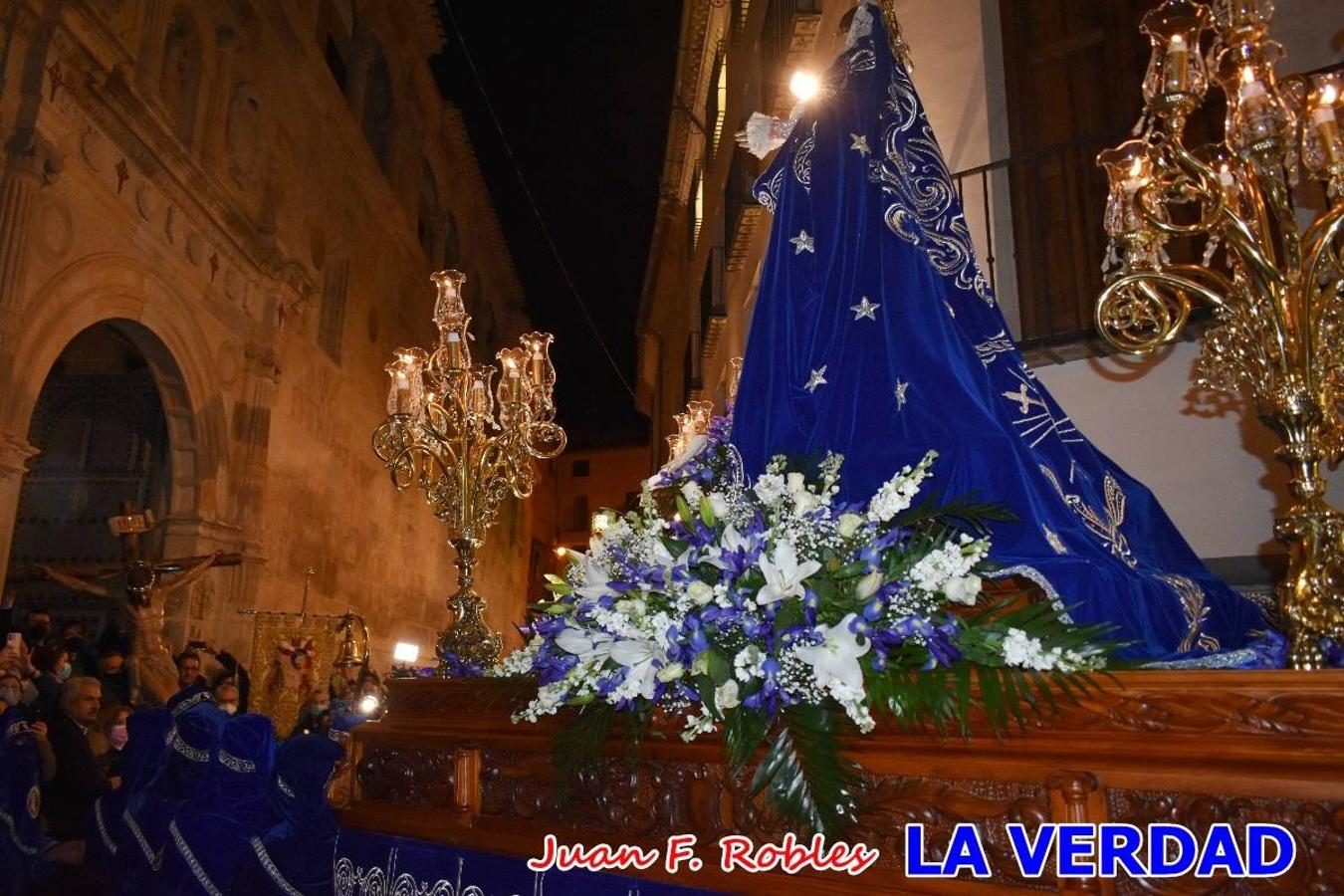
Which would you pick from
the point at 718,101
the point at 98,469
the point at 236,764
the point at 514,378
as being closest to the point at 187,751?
the point at 236,764

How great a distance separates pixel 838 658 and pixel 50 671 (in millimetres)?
8334

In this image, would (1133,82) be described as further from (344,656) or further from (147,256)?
(147,256)

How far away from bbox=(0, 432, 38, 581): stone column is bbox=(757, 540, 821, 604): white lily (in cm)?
754

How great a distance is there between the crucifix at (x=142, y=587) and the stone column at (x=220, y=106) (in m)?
4.30

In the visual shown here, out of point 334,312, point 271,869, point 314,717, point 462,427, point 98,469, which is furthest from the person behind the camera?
point 334,312

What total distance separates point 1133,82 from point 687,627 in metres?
5.37

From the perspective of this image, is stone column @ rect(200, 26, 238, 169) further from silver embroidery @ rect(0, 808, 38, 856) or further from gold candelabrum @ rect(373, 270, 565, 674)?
silver embroidery @ rect(0, 808, 38, 856)

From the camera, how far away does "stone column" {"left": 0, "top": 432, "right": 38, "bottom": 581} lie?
7.31m

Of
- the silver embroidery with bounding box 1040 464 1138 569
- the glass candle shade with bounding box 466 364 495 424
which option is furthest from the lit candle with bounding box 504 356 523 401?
the silver embroidery with bounding box 1040 464 1138 569

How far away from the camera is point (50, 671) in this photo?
7.88m

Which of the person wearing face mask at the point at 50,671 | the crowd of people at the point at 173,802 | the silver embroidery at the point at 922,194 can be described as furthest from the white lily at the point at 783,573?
the person wearing face mask at the point at 50,671

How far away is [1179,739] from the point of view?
66.5 inches

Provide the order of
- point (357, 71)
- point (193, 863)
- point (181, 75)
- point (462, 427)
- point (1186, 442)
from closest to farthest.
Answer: point (193, 863)
point (1186, 442)
point (462, 427)
point (181, 75)
point (357, 71)

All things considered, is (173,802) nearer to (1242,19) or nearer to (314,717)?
(314,717)
